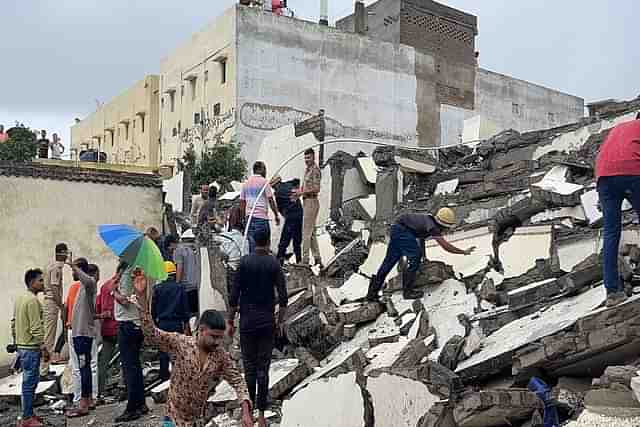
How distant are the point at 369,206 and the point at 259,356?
6097 millimetres

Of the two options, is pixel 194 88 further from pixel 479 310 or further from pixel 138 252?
pixel 138 252

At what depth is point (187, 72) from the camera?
1158 inches

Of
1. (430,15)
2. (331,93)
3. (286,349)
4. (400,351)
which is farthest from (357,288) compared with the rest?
(430,15)

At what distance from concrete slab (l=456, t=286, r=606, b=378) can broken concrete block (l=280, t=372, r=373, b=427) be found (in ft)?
Answer: 2.60

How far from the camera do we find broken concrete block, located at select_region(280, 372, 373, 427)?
5820 millimetres

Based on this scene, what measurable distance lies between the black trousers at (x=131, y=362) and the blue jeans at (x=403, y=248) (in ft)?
8.87

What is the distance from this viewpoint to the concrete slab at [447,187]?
1134 cm

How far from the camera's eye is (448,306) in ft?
25.0

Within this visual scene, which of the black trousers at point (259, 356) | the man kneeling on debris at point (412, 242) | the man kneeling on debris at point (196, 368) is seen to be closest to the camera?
the man kneeling on debris at point (196, 368)

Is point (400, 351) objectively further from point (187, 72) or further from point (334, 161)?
point (187, 72)

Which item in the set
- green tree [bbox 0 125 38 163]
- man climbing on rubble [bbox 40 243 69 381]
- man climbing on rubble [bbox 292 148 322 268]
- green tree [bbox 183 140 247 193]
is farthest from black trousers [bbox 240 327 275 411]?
green tree [bbox 0 125 38 163]

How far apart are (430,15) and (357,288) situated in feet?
79.4

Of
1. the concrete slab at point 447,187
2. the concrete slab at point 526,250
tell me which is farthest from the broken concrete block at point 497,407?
the concrete slab at point 447,187

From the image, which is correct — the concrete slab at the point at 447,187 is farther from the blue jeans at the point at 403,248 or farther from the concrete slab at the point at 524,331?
the concrete slab at the point at 524,331
